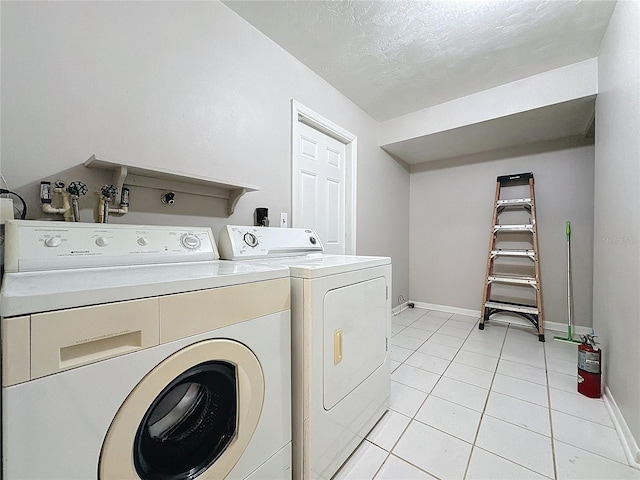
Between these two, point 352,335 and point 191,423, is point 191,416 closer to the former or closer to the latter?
point 191,423

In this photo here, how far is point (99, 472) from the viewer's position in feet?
1.75

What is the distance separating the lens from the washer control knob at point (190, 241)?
3.90 feet

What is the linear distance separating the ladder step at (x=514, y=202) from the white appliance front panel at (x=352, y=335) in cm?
240

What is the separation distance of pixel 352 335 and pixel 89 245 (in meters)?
1.08

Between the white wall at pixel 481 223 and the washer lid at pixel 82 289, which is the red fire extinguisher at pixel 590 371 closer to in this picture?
the white wall at pixel 481 223

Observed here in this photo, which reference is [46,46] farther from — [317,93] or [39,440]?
[317,93]

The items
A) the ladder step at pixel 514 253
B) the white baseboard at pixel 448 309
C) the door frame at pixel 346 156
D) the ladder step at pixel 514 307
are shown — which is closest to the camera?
the door frame at pixel 346 156

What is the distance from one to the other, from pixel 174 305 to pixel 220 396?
0.37 meters

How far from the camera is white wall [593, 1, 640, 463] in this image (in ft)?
3.97

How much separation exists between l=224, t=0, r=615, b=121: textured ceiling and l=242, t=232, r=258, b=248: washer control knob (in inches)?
54.5

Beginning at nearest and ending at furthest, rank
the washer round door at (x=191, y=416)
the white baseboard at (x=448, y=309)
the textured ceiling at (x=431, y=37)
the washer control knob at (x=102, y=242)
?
the washer round door at (x=191, y=416) → the washer control knob at (x=102, y=242) → the textured ceiling at (x=431, y=37) → the white baseboard at (x=448, y=309)

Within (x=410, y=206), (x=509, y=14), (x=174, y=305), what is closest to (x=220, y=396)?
(x=174, y=305)

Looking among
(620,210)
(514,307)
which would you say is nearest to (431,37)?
(620,210)

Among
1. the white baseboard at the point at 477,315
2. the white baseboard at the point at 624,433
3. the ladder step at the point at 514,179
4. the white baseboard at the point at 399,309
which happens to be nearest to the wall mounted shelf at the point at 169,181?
the white baseboard at the point at 624,433
